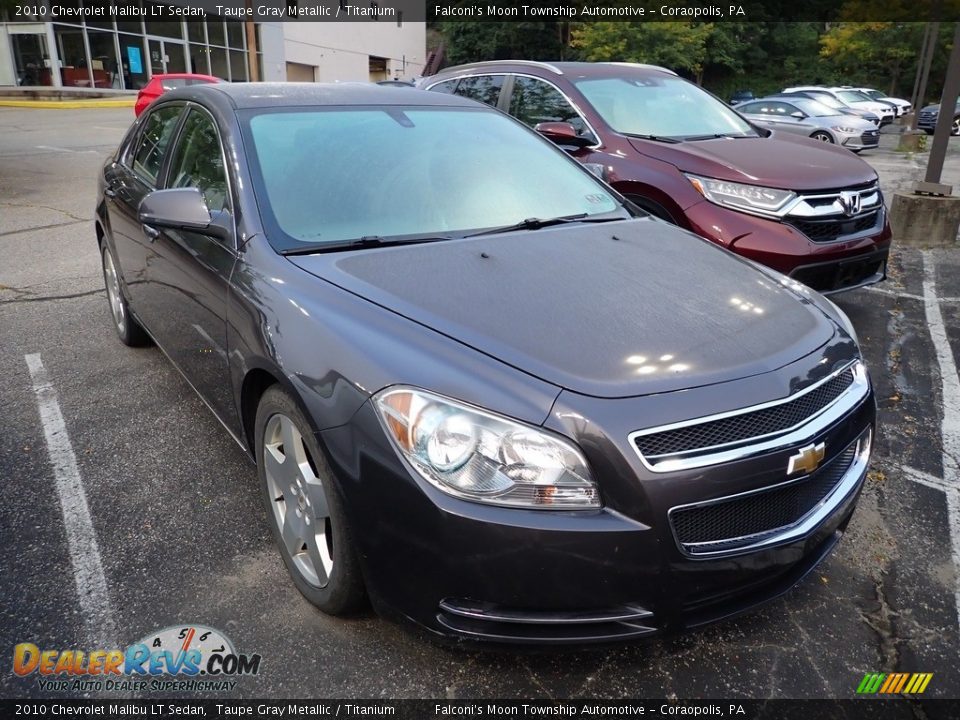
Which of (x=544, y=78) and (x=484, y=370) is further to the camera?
(x=544, y=78)

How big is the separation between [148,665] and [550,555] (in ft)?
4.34

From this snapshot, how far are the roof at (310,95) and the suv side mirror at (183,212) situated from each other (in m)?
0.55

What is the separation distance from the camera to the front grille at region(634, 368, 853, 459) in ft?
5.93

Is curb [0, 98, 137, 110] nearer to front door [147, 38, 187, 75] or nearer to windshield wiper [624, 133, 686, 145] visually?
front door [147, 38, 187, 75]

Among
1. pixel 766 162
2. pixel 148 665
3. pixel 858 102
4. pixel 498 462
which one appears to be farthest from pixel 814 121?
pixel 148 665

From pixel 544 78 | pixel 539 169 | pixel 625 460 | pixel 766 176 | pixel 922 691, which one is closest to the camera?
pixel 625 460

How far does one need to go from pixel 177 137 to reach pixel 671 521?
9.74ft

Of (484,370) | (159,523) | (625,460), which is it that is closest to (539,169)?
(484,370)

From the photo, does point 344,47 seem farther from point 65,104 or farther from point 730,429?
point 730,429

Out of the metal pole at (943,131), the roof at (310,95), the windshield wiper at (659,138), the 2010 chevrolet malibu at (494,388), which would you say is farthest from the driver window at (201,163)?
the metal pole at (943,131)

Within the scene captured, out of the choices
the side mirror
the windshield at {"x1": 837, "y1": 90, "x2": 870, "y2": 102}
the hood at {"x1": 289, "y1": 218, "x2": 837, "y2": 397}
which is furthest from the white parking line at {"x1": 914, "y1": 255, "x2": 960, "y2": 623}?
the windshield at {"x1": 837, "y1": 90, "x2": 870, "y2": 102}

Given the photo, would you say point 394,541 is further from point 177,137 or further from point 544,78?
point 544,78

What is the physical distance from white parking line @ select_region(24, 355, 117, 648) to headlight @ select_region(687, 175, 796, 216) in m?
3.94

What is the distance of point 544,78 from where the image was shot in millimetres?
5902
